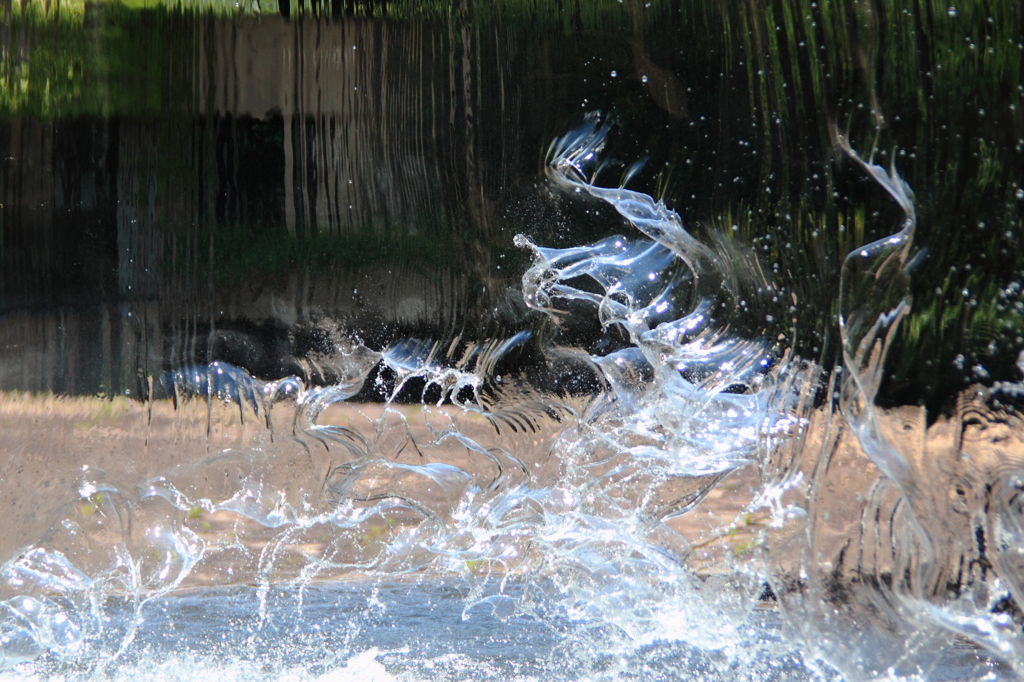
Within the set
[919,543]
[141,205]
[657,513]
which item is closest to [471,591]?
[657,513]

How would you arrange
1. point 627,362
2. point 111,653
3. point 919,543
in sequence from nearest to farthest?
point 919,543
point 111,653
point 627,362

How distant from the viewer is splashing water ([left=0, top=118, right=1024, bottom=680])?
7.40 feet

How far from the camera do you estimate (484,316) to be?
9.00 feet

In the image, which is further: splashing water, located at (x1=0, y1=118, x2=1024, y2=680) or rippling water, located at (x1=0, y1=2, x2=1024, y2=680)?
rippling water, located at (x1=0, y1=2, x2=1024, y2=680)

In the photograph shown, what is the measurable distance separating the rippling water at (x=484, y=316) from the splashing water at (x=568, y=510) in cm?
1

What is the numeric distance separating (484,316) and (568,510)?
0.73 m

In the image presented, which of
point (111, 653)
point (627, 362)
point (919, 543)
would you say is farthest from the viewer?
point (627, 362)

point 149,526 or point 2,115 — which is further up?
point 2,115

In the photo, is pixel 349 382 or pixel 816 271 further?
pixel 349 382

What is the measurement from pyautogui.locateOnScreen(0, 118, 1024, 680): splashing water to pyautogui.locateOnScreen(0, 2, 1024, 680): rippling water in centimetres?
1

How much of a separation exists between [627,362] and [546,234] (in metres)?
0.51

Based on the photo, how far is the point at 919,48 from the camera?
243cm

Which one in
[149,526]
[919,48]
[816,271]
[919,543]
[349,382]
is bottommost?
[149,526]

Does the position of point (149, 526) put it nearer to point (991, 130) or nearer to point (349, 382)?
point (349, 382)
